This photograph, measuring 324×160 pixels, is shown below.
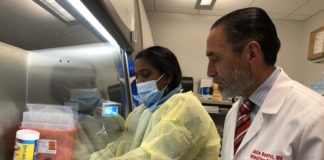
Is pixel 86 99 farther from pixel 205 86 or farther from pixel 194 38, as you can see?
pixel 194 38

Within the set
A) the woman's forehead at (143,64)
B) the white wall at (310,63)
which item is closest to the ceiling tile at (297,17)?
the white wall at (310,63)

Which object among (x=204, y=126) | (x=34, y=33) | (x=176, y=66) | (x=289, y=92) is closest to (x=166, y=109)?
(x=204, y=126)

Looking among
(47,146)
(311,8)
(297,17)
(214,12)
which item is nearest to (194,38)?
(214,12)

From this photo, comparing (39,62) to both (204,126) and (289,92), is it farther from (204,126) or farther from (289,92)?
(289,92)

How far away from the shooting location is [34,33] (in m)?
1.13

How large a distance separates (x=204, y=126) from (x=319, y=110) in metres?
0.41

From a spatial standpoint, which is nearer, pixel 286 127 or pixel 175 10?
pixel 286 127

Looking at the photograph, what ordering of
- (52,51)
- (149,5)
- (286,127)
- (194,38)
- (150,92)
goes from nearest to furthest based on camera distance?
1. (286,127)
2. (52,51)
3. (150,92)
4. (149,5)
5. (194,38)

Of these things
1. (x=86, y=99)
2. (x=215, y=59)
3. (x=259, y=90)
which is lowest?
(x=86, y=99)

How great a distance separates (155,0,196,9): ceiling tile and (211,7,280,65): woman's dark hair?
292cm

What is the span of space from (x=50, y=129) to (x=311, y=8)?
3775 millimetres

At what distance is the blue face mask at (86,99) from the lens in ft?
4.58

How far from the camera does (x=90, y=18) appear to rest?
1135 millimetres

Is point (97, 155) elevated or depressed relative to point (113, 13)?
depressed
